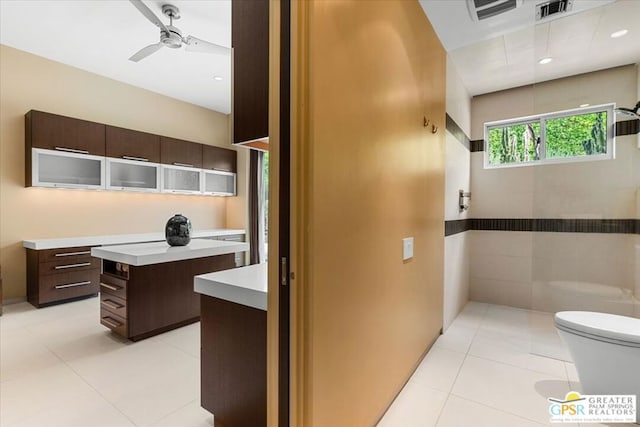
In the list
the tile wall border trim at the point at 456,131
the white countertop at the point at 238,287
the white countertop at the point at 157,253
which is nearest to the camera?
the white countertop at the point at 238,287

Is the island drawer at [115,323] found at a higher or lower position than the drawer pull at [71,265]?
lower

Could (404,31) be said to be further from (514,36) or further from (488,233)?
(488,233)

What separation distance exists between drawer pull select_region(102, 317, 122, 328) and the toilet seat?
135 inches

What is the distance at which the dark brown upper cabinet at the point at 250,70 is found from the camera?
1.27 m

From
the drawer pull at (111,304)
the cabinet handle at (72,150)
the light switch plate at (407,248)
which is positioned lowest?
the drawer pull at (111,304)

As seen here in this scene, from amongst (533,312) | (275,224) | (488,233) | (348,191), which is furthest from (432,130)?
(533,312)

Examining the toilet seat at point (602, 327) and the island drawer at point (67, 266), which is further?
the island drawer at point (67, 266)

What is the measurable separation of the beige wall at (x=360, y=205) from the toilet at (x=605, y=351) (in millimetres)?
913

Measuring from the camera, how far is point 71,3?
267cm

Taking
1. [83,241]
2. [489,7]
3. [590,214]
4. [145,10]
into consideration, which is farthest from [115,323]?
[590,214]

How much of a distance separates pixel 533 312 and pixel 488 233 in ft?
3.29

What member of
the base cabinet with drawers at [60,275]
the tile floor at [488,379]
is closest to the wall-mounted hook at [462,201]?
the tile floor at [488,379]

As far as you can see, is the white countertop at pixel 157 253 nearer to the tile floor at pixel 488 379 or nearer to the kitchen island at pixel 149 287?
the kitchen island at pixel 149 287

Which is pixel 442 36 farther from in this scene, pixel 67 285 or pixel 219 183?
pixel 67 285
